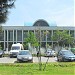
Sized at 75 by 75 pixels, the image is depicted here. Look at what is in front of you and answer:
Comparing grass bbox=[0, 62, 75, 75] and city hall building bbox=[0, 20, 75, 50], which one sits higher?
city hall building bbox=[0, 20, 75, 50]

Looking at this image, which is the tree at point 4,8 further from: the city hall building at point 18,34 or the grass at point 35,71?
the city hall building at point 18,34

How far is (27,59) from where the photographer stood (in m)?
37.7

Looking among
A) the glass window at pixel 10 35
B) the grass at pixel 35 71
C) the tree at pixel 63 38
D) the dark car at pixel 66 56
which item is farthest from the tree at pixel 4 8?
the glass window at pixel 10 35

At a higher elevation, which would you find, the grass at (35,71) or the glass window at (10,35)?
the glass window at (10,35)

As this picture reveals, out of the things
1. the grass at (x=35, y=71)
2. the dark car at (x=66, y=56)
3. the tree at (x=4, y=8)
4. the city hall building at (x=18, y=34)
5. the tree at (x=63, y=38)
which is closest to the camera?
the tree at (x=4, y=8)

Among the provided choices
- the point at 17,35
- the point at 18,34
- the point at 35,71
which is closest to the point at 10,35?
the point at 17,35

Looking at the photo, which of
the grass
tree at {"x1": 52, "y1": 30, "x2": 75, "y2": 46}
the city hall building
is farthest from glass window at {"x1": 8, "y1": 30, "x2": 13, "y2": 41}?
the grass

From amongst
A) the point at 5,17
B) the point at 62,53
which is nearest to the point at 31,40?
the point at 62,53

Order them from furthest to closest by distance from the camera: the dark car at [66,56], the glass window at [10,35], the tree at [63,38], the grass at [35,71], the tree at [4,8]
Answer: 1. the glass window at [10,35]
2. the tree at [63,38]
3. the dark car at [66,56]
4. the grass at [35,71]
5. the tree at [4,8]

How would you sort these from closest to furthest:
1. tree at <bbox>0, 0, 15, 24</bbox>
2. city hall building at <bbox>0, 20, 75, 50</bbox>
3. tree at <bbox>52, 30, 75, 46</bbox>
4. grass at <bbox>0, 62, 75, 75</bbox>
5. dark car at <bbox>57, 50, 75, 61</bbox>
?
tree at <bbox>0, 0, 15, 24</bbox> → grass at <bbox>0, 62, 75, 75</bbox> → dark car at <bbox>57, 50, 75, 61</bbox> → tree at <bbox>52, 30, 75, 46</bbox> → city hall building at <bbox>0, 20, 75, 50</bbox>

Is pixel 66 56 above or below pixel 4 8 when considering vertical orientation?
below

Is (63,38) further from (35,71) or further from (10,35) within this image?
(35,71)

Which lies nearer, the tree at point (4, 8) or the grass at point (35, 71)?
the tree at point (4, 8)

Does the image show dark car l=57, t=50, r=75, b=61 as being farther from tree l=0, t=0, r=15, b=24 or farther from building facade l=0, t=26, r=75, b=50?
building facade l=0, t=26, r=75, b=50
